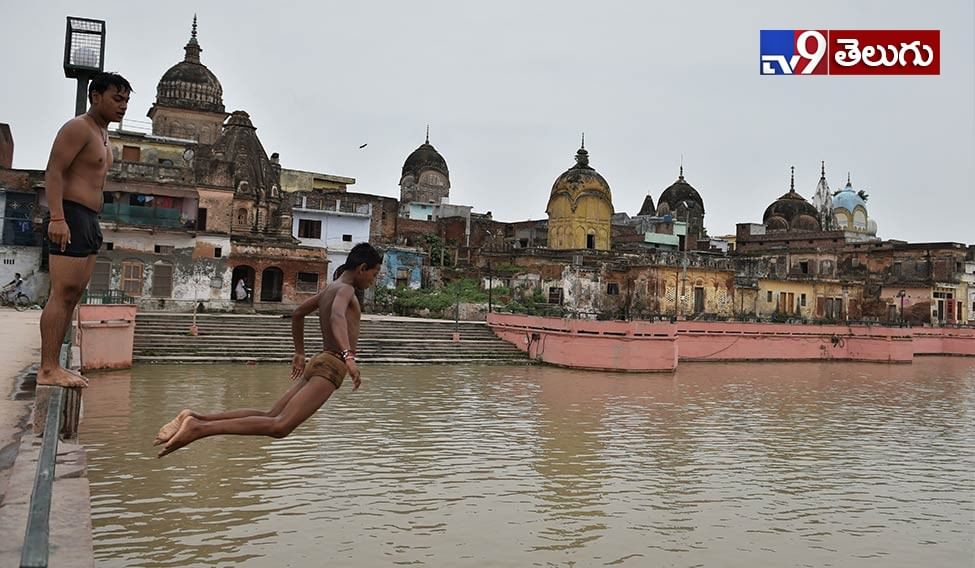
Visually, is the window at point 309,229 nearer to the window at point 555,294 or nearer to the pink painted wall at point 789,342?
the window at point 555,294

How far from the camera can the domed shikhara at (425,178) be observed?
56312 millimetres

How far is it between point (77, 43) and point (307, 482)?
211 inches

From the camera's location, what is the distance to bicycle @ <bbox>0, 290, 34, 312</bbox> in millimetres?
29625

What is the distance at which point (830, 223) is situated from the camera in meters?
64.1

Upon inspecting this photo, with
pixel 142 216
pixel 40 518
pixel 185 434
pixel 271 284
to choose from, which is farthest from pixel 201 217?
pixel 40 518

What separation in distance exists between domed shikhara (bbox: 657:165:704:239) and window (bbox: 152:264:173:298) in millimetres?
38897

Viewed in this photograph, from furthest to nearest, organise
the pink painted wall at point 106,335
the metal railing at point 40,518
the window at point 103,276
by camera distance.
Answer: the window at point 103,276, the pink painted wall at point 106,335, the metal railing at point 40,518

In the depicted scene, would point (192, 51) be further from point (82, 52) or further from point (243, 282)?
point (82, 52)

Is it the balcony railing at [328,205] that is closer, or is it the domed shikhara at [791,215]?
the balcony railing at [328,205]

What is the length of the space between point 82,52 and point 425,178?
49.7 meters

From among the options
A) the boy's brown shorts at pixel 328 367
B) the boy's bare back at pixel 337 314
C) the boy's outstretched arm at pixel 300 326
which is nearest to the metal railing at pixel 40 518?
the boy's brown shorts at pixel 328 367

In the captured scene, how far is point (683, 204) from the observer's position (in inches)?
2496

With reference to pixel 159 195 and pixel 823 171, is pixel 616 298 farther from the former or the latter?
pixel 823 171

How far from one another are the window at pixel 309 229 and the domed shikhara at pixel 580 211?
1345 cm
